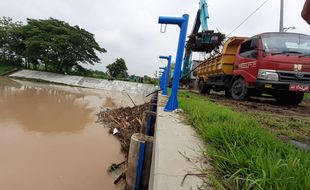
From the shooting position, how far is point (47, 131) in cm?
518

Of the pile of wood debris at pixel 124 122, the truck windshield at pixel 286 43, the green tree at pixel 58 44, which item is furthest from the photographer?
the green tree at pixel 58 44

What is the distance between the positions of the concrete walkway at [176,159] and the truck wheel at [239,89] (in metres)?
3.53

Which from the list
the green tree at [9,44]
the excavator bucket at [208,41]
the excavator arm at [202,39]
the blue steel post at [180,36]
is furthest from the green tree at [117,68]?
the blue steel post at [180,36]

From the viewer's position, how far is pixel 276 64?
4219 mm

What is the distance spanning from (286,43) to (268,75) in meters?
0.90

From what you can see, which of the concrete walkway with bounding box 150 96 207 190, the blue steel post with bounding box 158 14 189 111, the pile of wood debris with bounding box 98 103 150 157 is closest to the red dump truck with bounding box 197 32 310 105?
the blue steel post with bounding box 158 14 189 111

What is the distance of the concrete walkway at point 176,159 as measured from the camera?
102 centimetres

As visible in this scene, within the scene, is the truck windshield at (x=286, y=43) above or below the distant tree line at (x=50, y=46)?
below

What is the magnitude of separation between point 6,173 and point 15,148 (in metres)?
1.03

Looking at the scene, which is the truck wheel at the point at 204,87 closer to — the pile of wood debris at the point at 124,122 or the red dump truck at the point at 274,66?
the pile of wood debris at the point at 124,122

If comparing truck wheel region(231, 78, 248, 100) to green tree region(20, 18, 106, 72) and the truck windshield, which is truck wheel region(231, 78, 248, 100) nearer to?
the truck windshield

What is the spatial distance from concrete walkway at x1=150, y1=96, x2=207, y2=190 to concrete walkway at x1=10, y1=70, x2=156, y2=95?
16627mm

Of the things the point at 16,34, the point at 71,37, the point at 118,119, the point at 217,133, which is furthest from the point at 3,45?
the point at 217,133

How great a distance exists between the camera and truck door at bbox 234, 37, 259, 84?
14.9 feet
